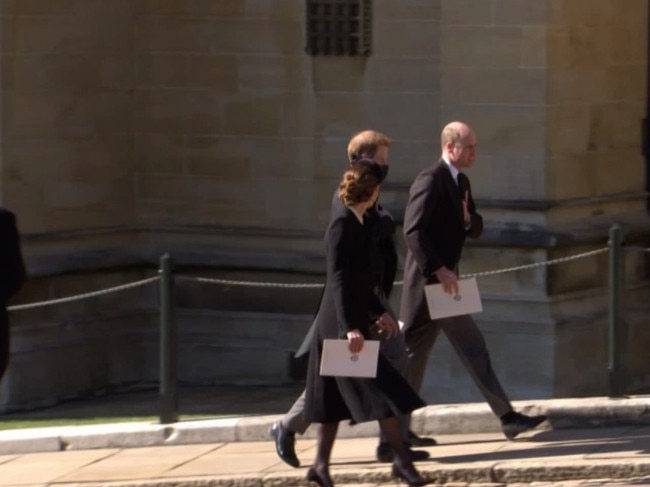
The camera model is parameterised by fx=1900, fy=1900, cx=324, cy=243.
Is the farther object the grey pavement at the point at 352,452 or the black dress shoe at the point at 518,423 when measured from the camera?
the black dress shoe at the point at 518,423

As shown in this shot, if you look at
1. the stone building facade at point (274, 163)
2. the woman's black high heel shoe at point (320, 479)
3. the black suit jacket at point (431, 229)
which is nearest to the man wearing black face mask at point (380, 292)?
the black suit jacket at point (431, 229)

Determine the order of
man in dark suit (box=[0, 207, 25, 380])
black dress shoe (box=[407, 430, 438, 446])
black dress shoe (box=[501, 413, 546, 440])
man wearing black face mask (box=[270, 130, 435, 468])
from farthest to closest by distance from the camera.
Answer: black dress shoe (box=[407, 430, 438, 446])
black dress shoe (box=[501, 413, 546, 440])
man wearing black face mask (box=[270, 130, 435, 468])
man in dark suit (box=[0, 207, 25, 380])

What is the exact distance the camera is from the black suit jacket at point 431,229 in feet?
31.9

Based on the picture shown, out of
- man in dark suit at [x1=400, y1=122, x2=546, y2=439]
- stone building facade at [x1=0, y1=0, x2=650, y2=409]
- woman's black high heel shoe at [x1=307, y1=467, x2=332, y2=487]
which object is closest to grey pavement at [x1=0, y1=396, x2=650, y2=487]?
man in dark suit at [x1=400, y1=122, x2=546, y2=439]

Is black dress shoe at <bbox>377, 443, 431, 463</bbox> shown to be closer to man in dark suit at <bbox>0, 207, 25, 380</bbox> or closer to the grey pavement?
the grey pavement

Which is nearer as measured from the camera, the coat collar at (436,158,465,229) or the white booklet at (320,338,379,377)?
the white booklet at (320,338,379,377)

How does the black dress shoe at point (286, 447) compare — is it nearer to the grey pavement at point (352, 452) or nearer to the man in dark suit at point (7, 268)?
the grey pavement at point (352, 452)

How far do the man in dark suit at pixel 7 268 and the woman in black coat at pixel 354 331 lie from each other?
1456 millimetres

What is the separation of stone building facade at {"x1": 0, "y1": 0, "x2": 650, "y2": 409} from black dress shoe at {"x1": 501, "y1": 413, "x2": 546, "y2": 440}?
2.44m

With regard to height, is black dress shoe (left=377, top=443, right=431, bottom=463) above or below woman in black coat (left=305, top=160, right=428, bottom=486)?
below

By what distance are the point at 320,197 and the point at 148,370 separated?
188 centimetres

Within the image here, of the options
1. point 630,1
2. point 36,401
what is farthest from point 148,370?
point 630,1

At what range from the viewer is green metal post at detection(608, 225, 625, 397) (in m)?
10.6

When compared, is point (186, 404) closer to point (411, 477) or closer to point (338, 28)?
point (338, 28)
